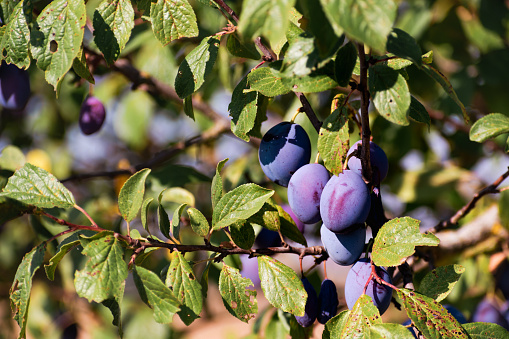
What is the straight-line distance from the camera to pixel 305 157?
718 millimetres

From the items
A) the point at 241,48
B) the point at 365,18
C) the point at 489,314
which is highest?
the point at 365,18

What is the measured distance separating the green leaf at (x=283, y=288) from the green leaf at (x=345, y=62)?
9.7 inches

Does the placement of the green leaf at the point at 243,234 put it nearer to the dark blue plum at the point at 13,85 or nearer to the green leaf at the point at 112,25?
the green leaf at the point at 112,25

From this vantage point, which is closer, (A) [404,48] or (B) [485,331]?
(A) [404,48]

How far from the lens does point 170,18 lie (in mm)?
644

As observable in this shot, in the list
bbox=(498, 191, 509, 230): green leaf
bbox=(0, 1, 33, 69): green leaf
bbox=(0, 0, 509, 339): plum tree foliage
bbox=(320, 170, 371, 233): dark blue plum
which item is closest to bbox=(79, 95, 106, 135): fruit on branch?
bbox=(0, 0, 509, 339): plum tree foliage

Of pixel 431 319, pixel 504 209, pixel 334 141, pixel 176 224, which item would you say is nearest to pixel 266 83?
pixel 334 141

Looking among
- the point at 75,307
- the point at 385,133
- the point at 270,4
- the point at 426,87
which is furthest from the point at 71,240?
the point at 75,307

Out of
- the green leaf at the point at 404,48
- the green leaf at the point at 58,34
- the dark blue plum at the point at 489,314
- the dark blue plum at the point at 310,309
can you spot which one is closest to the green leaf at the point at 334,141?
the green leaf at the point at 404,48

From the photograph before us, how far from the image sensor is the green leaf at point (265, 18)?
1.37 feet

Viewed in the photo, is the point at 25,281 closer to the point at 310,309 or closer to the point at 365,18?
the point at 310,309

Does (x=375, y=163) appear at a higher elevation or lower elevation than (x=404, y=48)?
lower

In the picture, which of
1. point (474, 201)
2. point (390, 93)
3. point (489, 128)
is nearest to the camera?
point (390, 93)

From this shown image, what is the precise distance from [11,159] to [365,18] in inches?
31.9
